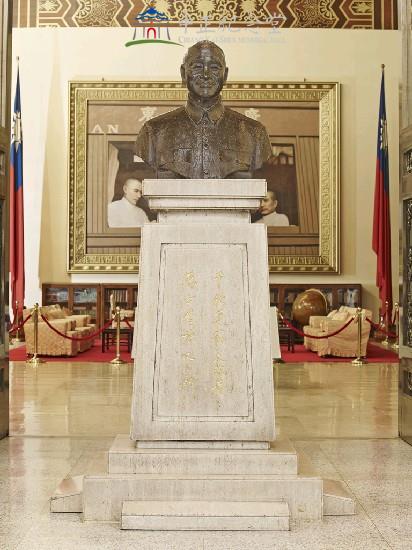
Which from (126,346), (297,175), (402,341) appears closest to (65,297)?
(126,346)

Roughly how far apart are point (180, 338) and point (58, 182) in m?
12.0

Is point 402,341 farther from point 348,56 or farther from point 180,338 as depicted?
point 348,56

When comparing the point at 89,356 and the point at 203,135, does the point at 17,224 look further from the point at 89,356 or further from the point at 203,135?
Result: the point at 203,135

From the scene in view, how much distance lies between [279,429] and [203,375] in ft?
2.59

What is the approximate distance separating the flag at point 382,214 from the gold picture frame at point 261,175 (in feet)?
3.04

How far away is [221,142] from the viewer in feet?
15.1

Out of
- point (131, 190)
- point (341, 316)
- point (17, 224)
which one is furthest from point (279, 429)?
point (131, 190)

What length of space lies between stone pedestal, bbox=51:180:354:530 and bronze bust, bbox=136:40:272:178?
461 millimetres

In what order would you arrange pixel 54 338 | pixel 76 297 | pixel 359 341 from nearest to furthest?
1. pixel 359 341
2. pixel 54 338
3. pixel 76 297

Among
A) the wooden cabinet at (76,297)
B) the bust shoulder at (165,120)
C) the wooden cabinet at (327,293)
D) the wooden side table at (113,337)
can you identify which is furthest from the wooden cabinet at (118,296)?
the bust shoulder at (165,120)

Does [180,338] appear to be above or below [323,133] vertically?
below

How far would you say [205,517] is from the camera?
3.79 m

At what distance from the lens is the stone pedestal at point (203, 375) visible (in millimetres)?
3928

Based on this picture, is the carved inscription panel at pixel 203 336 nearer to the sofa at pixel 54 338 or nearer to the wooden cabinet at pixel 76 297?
the sofa at pixel 54 338
